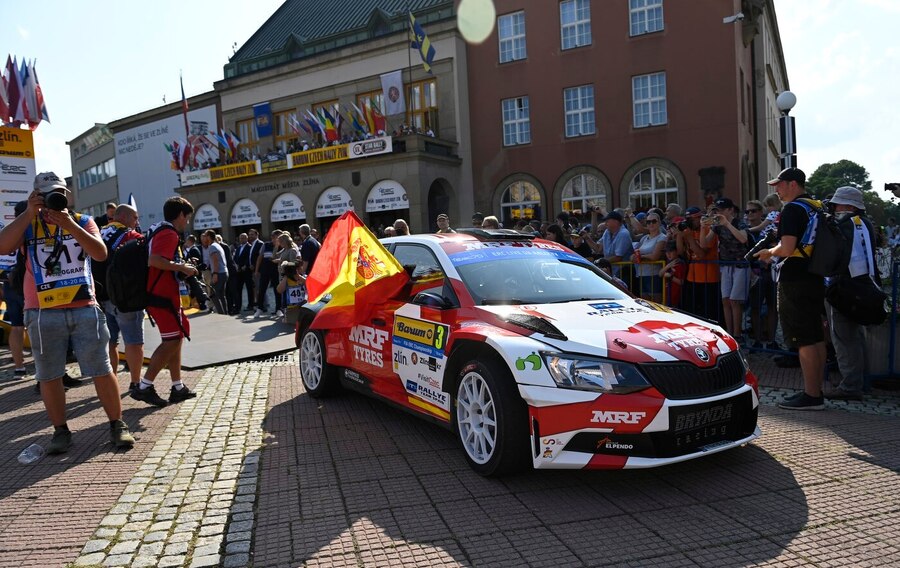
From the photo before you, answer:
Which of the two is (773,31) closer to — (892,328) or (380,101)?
(380,101)

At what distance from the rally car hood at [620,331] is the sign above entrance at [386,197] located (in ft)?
74.3

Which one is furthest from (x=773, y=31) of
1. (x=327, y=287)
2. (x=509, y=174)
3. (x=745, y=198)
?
(x=327, y=287)

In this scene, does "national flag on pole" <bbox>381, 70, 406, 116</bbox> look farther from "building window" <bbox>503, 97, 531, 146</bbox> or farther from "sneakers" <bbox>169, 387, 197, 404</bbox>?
"sneakers" <bbox>169, 387, 197, 404</bbox>

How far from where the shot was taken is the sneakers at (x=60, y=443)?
5.27 metres

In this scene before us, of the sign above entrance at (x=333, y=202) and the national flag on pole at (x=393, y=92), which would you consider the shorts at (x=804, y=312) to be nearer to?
the sign above entrance at (x=333, y=202)

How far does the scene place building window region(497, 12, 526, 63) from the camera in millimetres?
27250

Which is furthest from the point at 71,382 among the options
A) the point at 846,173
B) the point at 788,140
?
the point at 846,173

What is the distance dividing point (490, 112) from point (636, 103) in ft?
20.2

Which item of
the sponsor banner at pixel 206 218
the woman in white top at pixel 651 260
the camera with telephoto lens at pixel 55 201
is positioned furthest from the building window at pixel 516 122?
the camera with telephoto lens at pixel 55 201

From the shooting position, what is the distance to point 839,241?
559 cm

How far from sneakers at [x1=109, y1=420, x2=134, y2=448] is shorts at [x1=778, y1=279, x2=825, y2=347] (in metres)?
5.64

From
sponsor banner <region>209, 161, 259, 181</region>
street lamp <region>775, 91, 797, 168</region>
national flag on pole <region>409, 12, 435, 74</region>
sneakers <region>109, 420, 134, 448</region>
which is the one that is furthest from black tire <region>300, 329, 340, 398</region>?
sponsor banner <region>209, 161, 259, 181</region>

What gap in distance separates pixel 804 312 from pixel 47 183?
6.19 meters

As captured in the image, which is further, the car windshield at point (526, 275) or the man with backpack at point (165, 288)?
the man with backpack at point (165, 288)
